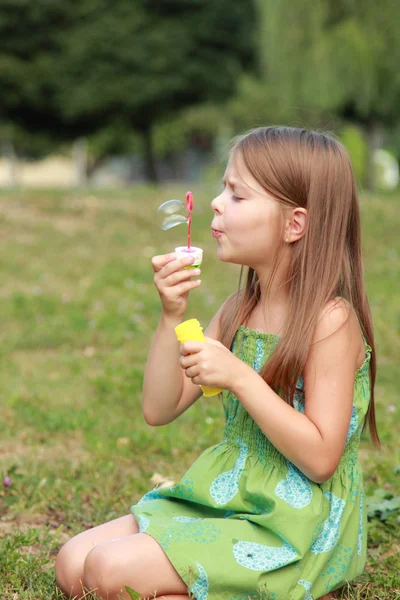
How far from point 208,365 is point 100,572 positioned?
59 cm

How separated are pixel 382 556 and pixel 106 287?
4.57m

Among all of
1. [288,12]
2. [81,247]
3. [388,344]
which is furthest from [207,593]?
[288,12]

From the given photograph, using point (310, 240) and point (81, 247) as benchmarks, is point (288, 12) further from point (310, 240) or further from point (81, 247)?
point (310, 240)

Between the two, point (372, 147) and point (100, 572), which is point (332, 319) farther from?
point (372, 147)

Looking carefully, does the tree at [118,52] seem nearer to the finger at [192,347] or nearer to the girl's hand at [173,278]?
the girl's hand at [173,278]

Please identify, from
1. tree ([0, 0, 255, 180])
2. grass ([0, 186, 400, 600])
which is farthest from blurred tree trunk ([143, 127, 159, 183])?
grass ([0, 186, 400, 600])

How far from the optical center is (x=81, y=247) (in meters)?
8.33

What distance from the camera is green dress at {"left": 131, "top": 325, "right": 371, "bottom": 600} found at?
2141 mm

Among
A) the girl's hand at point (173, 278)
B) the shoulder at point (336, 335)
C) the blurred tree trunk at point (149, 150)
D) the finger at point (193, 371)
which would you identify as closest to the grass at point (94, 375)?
the shoulder at point (336, 335)

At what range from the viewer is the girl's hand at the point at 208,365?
83.2 inches

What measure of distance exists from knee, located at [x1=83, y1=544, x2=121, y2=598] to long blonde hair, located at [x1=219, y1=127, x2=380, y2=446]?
619mm

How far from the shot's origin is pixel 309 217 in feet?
7.54

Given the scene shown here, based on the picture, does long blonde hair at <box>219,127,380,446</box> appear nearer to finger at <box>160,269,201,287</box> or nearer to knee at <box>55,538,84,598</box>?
finger at <box>160,269,201,287</box>

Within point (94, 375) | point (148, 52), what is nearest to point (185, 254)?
point (94, 375)
